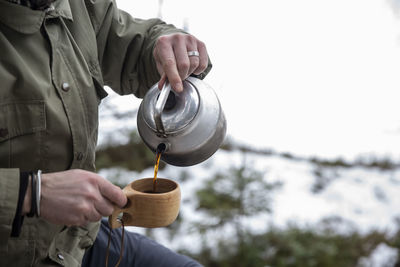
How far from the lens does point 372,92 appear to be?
8.67 metres

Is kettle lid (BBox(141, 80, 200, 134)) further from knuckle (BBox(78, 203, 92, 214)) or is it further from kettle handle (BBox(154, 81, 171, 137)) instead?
knuckle (BBox(78, 203, 92, 214))

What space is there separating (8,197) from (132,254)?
0.80 meters

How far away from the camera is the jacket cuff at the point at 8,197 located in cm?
98

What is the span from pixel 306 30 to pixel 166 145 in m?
9.41

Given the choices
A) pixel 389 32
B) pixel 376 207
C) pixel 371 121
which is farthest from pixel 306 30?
pixel 376 207

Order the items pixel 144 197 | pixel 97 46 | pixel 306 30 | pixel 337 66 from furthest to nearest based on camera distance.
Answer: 1. pixel 306 30
2. pixel 337 66
3. pixel 97 46
4. pixel 144 197

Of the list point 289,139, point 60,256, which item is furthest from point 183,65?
point 289,139

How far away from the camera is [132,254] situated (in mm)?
1678

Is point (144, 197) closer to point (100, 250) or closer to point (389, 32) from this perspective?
point (100, 250)

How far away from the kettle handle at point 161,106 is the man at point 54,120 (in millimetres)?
46

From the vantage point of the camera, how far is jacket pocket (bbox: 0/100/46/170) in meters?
1.12

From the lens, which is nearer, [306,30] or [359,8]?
[306,30]

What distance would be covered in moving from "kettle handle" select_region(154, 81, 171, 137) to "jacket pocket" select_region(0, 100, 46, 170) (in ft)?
1.10

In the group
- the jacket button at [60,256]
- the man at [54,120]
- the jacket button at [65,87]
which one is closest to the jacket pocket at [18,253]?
the man at [54,120]
